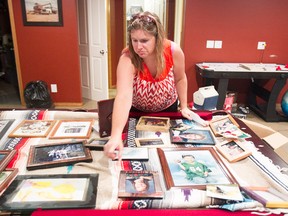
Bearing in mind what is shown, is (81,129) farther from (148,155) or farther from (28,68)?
(28,68)

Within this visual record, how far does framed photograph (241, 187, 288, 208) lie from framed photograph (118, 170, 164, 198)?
14.1 inches

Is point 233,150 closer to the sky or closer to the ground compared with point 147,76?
closer to the ground

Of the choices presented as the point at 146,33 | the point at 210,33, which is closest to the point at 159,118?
the point at 146,33

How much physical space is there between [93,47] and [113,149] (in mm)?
3488

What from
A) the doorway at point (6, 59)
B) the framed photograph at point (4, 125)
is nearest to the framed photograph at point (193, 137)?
the framed photograph at point (4, 125)

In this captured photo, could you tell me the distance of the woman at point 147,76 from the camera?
1.43 m

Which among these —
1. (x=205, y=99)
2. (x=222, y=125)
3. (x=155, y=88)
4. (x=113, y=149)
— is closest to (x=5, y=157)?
(x=113, y=149)

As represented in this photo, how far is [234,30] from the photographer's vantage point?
4129 millimetres

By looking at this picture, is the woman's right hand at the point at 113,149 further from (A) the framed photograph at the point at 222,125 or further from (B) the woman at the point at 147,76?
(A) the framed photograph at the point at 222,125

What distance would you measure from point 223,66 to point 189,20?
86 centimetres

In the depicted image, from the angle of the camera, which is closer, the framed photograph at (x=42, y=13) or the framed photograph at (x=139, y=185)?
the framed photograph at (x=139, y=185)

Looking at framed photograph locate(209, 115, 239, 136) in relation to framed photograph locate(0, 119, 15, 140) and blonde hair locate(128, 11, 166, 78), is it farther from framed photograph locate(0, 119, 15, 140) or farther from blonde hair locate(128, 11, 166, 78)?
framed photograph locate(0, 119, 15, 140)

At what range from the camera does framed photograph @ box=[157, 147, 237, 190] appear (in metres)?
1.13

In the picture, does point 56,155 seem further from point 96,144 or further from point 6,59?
point 6,59
